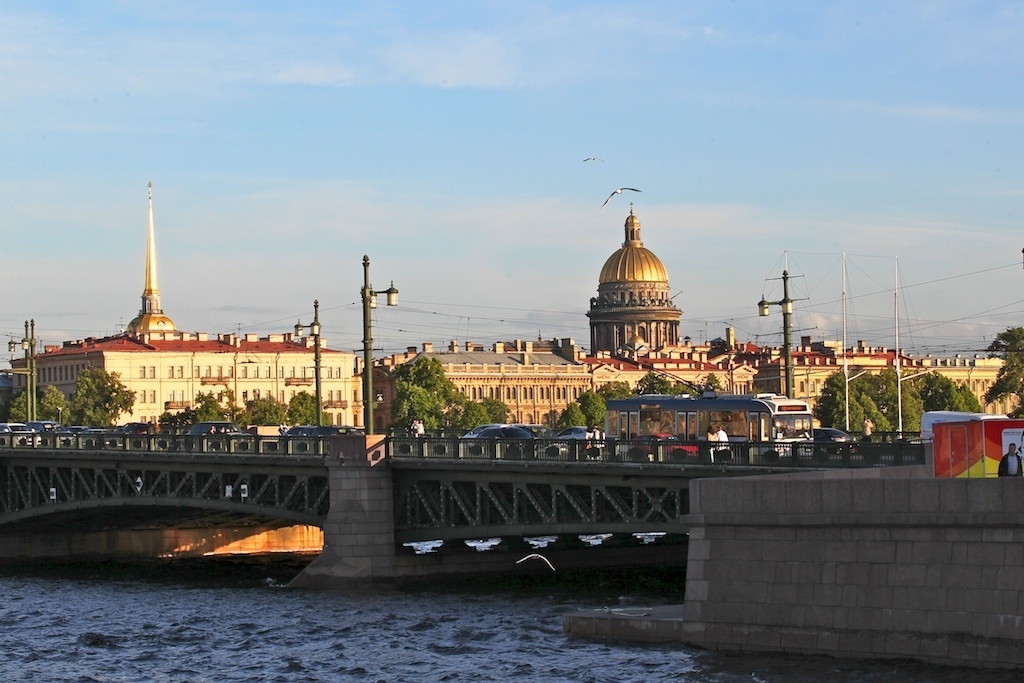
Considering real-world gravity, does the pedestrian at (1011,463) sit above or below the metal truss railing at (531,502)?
above

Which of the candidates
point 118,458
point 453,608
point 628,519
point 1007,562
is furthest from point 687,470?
point 118,458

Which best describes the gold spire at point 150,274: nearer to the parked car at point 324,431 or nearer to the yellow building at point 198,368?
the yellow building at point 198,368

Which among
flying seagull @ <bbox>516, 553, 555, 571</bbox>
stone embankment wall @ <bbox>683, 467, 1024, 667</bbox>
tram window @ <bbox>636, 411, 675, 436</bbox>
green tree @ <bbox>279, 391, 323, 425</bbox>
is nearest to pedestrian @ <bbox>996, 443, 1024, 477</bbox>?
stone embankment wall @ <bbox>683, 467, 1024, 667</bbox>

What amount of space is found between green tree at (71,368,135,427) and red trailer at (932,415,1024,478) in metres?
119

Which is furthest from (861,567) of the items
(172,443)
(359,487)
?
(172,443)

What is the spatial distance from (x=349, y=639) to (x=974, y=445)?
13.8 metres

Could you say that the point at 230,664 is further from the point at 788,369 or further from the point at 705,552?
the point at 788,369

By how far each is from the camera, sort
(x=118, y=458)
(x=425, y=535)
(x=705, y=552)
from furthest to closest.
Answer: (x=118, y=458), (x=425, y=535), (x=705, y=552)

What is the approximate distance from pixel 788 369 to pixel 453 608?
1226cm

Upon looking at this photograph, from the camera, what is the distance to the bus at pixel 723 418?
5016 centimetres

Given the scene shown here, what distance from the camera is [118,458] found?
57562 mm

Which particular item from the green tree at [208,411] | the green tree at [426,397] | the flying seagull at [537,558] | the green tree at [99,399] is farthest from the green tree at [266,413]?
the flying seagull at [537,558]

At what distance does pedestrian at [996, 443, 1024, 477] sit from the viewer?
95.6 feet

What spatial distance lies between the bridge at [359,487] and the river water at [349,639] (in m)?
1.78
